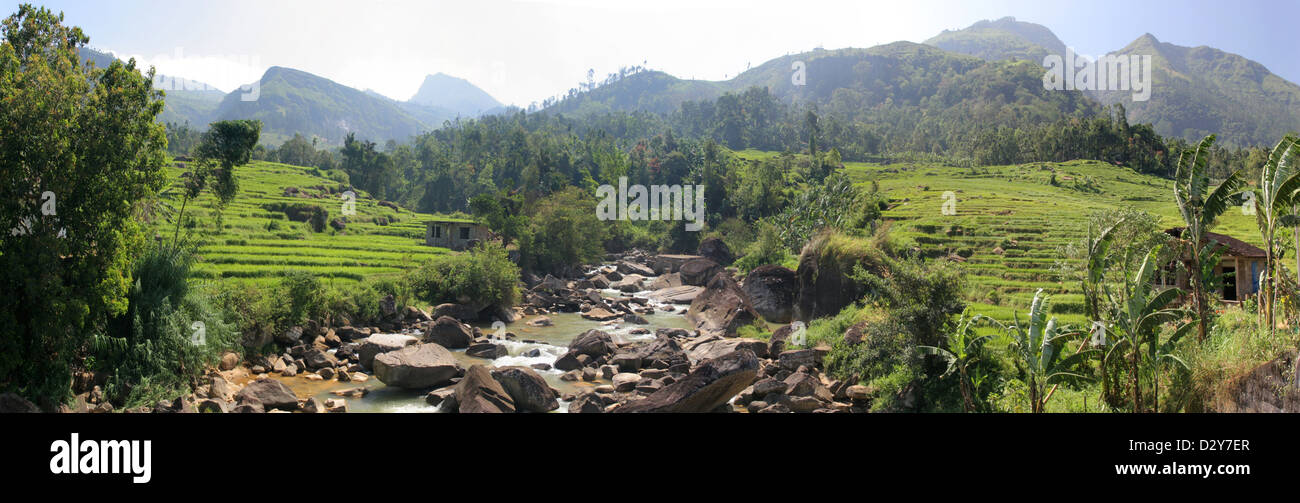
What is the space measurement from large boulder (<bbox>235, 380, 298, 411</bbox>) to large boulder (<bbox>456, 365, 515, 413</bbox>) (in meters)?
4.68

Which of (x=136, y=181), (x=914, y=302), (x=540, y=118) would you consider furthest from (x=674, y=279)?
(x=540, y=118)

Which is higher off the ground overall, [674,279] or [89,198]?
[89,198]

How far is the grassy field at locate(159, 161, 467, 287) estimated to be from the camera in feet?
119

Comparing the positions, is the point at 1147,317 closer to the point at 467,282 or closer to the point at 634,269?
the point at 467,282

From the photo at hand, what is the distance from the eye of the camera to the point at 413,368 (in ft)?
70.1

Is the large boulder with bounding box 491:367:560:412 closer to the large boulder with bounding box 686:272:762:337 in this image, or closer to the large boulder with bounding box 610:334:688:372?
the large boulder with bounding box 610:334:688:372

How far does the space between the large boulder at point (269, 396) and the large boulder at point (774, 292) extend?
74.4 feet

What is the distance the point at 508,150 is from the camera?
112 meters

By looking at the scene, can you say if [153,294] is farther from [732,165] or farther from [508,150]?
[508,150]

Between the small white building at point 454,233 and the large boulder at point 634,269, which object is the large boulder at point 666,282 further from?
the small white building at point 454,233

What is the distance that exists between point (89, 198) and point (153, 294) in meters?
4.15

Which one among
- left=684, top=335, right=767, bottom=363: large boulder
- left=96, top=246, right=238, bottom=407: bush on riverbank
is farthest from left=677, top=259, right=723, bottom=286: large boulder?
left=96, top=246, right=238, bottom=407: bush on riverbank

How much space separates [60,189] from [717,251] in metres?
50.4

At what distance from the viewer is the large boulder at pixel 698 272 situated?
5056cm
